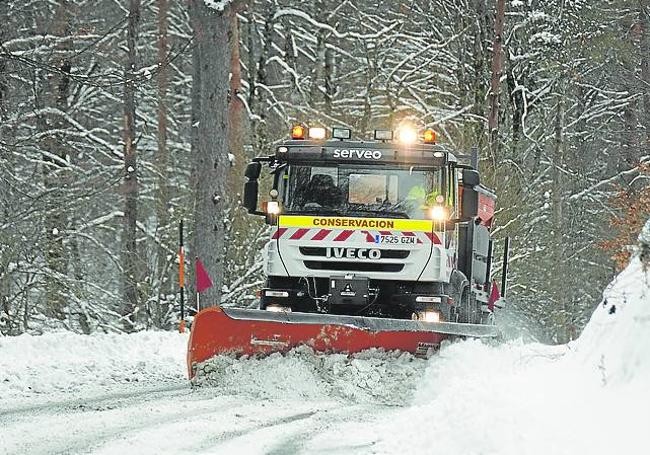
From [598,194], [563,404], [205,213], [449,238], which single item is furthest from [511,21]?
[563,404]

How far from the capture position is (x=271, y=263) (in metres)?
11.5

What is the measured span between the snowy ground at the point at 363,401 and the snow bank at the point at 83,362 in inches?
1.6

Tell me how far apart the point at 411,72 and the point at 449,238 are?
12.0 m

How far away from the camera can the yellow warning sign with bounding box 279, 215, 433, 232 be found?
442 inches

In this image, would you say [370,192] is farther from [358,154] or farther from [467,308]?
[467,308]

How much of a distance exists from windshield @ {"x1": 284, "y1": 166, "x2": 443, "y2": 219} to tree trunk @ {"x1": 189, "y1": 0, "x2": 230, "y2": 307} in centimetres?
487

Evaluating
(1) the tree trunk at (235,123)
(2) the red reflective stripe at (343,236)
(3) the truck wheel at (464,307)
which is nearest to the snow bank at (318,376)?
(2) the red reflective stripe at (343,236)

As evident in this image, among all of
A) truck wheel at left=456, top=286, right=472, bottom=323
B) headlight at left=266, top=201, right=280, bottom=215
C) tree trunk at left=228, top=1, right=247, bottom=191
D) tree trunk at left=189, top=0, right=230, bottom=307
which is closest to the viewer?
headlight at left=266, top=201, right=280, bottom=215

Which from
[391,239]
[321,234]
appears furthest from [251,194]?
[391,239]

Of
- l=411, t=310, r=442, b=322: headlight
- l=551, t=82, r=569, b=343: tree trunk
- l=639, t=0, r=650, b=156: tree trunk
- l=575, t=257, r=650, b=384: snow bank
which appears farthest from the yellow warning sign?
l=639, t=0, r=650, b=156: tree trunk

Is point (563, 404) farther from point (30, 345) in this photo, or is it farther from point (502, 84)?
point (502, 84)

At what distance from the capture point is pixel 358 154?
11570 mm

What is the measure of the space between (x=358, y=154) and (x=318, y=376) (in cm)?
275

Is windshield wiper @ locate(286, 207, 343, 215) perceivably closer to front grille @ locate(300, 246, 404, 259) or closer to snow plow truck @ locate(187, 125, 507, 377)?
snow plow truck @ locate(187, 125, 507, 377)
